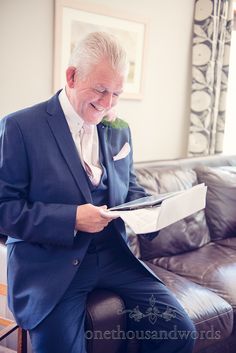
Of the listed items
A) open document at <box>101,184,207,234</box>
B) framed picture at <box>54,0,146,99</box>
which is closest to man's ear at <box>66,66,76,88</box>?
open document at <box>101,184,207,234</box>

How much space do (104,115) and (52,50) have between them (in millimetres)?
976

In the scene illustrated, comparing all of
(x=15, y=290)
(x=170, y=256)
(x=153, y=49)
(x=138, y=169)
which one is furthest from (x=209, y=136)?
(x=15, y=290)

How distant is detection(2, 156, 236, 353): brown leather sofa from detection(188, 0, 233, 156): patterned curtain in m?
0.31

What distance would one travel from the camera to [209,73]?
281 centimetres

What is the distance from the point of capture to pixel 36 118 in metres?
1.20

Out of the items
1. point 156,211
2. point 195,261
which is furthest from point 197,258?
point 156,211

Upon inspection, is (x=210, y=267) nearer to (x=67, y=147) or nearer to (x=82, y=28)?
(x=67, y=147)

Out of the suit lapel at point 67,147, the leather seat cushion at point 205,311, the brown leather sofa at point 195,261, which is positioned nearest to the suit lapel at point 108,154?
the suit lapel at point 67,147

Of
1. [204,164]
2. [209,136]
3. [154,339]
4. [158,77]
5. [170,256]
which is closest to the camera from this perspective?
[154,339]

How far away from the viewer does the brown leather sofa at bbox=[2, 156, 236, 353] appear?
1255 millimetres

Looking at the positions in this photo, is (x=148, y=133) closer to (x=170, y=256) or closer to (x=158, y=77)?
(x=158, y=77)

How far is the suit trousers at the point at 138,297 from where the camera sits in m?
1.27

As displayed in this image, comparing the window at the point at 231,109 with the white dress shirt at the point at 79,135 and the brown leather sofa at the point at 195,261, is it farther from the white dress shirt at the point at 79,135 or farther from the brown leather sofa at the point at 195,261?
the white dress shirt at the point at 79,135

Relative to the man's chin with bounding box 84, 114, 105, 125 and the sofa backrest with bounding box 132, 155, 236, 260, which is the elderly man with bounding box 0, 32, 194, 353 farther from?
the sofa backrest with bounding box 132, 155, 236, 260
